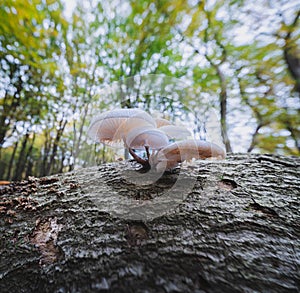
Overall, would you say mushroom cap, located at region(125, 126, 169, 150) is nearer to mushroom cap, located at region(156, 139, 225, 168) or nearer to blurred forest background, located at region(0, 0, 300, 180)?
mushroom cap, located at region(156, 139, 225, 168)

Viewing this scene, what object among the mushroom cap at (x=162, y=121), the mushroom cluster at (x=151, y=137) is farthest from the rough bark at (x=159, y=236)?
the mushroom cap at (x=162, y=121)

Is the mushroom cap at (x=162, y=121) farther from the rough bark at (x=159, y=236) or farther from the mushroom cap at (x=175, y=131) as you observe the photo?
the rough bark at (x=159, y=236)

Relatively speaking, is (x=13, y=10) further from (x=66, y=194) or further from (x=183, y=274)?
(x=183, y=274)

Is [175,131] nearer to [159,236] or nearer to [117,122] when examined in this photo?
[117,122]

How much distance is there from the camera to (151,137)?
603mm

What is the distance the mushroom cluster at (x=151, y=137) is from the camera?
0.57 m

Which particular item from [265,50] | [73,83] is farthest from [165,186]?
[73,83]

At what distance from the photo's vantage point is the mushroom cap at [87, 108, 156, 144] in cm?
63

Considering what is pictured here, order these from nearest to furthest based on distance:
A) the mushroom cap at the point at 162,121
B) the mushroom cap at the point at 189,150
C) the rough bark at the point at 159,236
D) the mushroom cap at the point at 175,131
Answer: the rough bark at the point at 159,236, the mushroom cap at the point at 189,150, the mushroom cap at the point at 175,131, the mushroom cap at the point at 162,121

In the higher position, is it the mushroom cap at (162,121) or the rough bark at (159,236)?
the mushroom cap at (162,121)

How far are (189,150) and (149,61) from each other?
3.06m

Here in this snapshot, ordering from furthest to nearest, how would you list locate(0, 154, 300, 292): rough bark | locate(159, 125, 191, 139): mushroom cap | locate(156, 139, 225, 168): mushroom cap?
locate(159, 125, 191, 139): mushroom cap
locate(156, 139, 225, 168): mushroom cap
locate(0, 154, 300, 292): rough bark

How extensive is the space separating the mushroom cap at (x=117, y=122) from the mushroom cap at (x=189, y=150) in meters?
0.14

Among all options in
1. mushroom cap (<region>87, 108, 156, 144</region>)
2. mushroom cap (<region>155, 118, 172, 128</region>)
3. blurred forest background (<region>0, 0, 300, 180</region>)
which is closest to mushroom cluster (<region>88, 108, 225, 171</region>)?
mushroom cap (<region>87, 108, 156, 144</region>)
